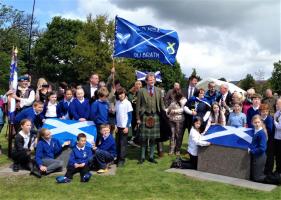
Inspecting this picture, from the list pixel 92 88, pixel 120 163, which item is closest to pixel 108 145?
pixel 120 163

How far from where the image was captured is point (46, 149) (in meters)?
8.51

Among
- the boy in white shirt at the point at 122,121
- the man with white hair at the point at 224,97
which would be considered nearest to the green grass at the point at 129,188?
the boy in white shirt at the point at 122,121

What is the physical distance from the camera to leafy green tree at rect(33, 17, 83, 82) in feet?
158

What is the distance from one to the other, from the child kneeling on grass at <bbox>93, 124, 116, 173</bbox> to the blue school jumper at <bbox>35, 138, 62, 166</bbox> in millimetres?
853

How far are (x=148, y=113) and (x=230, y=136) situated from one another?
2074 mm

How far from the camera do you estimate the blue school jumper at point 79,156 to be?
795 centimetres

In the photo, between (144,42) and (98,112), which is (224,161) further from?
(144,42)

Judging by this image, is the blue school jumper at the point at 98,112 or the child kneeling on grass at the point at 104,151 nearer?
the child kneeling on grass at the point at 104,151

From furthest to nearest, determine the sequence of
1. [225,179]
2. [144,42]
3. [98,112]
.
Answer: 1. [144,42]
2. [98,112]
3. [225,179]

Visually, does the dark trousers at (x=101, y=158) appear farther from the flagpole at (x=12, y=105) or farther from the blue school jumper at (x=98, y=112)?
the flagpole at (x=12, y=105)

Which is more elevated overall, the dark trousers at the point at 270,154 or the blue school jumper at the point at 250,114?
the blue school jumper at the point at 250,114

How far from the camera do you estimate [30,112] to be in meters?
9.55

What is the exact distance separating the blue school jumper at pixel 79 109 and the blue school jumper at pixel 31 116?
3.27ft

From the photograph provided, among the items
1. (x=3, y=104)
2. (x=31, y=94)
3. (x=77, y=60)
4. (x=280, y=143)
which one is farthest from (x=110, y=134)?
(x=77, y=60)
